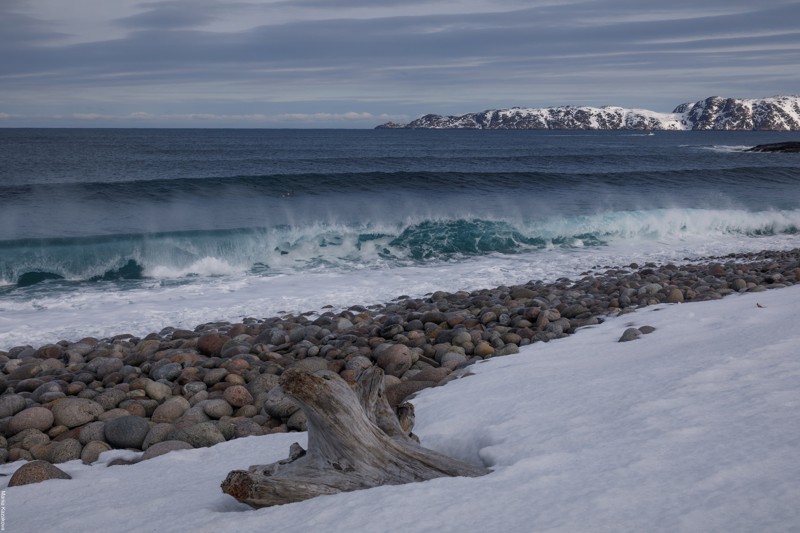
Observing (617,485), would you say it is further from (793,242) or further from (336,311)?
(793,242)

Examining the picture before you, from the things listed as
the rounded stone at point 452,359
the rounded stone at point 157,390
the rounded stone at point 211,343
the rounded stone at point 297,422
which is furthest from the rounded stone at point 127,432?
the rounded stone at point 452,359

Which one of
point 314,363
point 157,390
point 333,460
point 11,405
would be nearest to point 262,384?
point 314,363

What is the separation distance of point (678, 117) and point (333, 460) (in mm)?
175496

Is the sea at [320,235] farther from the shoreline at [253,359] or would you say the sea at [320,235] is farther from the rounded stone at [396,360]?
the rounded stone at [396,360]

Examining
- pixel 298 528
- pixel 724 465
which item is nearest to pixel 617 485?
pixel 724 465

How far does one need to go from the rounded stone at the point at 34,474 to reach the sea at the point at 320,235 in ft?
14.3

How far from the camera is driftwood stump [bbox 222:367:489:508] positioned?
2.70 meters

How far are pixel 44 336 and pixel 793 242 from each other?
14954 millimetres

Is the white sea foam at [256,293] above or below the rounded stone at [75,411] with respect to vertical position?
below

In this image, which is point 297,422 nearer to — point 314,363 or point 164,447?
point 164,447

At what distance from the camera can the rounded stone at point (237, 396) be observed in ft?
17.2

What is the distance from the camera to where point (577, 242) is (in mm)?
15898

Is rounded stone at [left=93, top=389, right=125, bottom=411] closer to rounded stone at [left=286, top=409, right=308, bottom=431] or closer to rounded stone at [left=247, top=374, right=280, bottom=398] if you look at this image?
rounded stone at [left=247, top=374, right=280, bottom=398]

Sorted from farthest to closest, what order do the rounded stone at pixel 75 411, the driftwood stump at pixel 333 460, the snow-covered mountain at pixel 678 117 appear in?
1. the snow-covered mountain at pixel 678 117
2. the rounded stone at pixel 75 411
3. the driftwood stump at pixel 333 460
